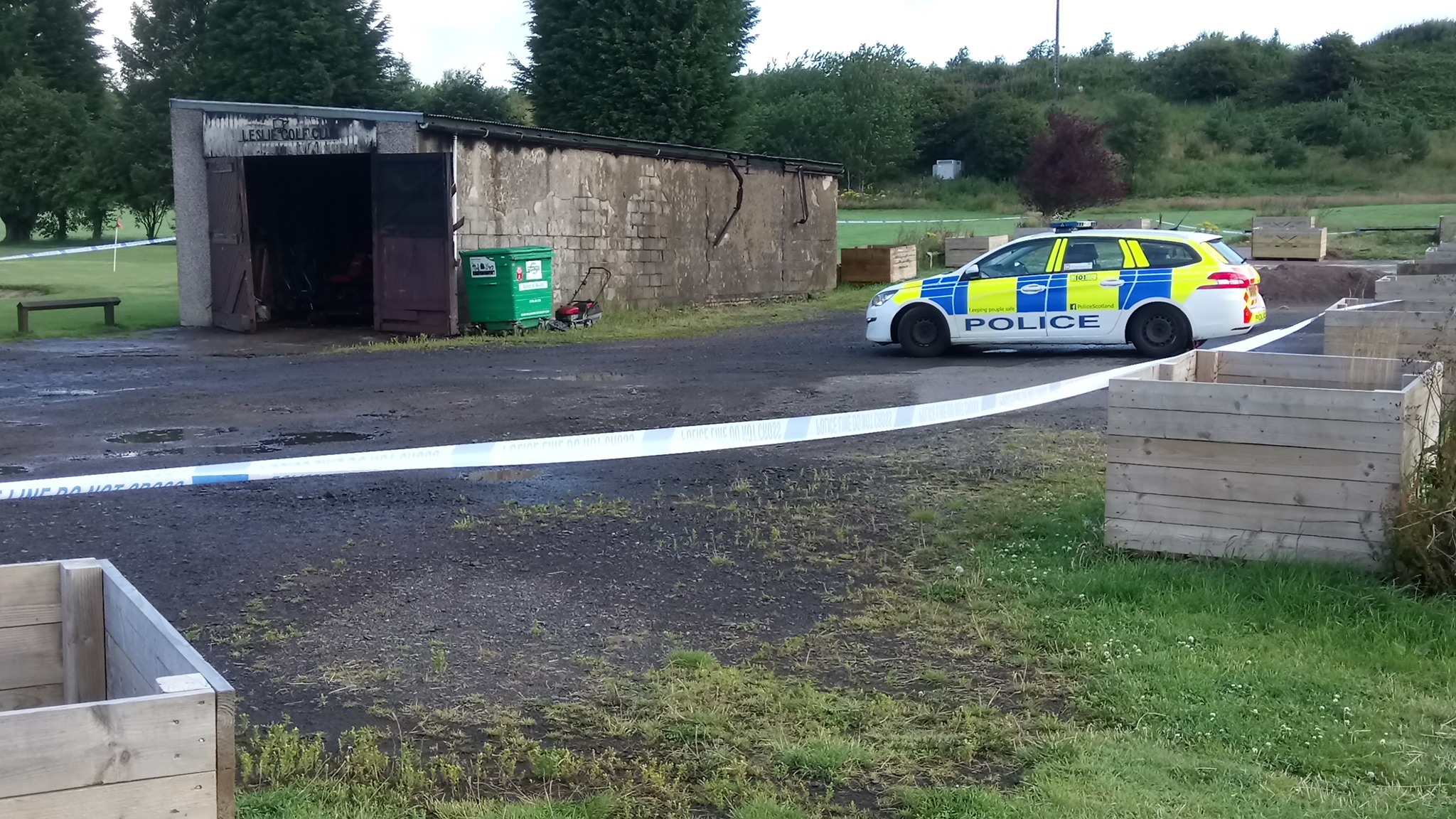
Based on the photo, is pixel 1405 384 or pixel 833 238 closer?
pixel 1405 384

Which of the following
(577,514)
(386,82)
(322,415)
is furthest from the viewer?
(386,82)

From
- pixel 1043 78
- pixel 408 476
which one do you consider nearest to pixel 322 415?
pixel 408 476

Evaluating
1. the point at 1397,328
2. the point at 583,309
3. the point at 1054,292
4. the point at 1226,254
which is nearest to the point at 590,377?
the point at 1054,292

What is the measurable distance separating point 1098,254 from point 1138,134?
54829 millimetres

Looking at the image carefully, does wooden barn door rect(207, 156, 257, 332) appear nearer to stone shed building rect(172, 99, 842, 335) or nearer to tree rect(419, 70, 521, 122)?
stone shed building rect(172, 99, 842, 335)

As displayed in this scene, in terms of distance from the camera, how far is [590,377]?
1401cm

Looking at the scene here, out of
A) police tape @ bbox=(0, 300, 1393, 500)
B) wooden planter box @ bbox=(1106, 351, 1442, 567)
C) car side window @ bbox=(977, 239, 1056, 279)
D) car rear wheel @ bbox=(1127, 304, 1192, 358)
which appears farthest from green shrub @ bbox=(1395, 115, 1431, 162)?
wooden planter box @ bbox=(1106, 351, 1442, 567)

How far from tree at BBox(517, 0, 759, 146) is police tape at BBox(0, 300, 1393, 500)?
1456 inches

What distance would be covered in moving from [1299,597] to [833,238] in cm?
2403

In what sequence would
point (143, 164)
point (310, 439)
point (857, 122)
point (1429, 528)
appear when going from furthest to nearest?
point (857, 122) → point (143, 164) → point (310, 439) → point (1429, 528)

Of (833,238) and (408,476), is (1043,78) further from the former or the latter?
(408,476)

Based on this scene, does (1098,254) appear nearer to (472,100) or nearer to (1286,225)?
(1286,225)

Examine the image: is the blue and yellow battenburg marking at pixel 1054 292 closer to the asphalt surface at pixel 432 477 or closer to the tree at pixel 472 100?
the asphalt surface at pixel 432 477

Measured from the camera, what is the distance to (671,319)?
21.9 metres
